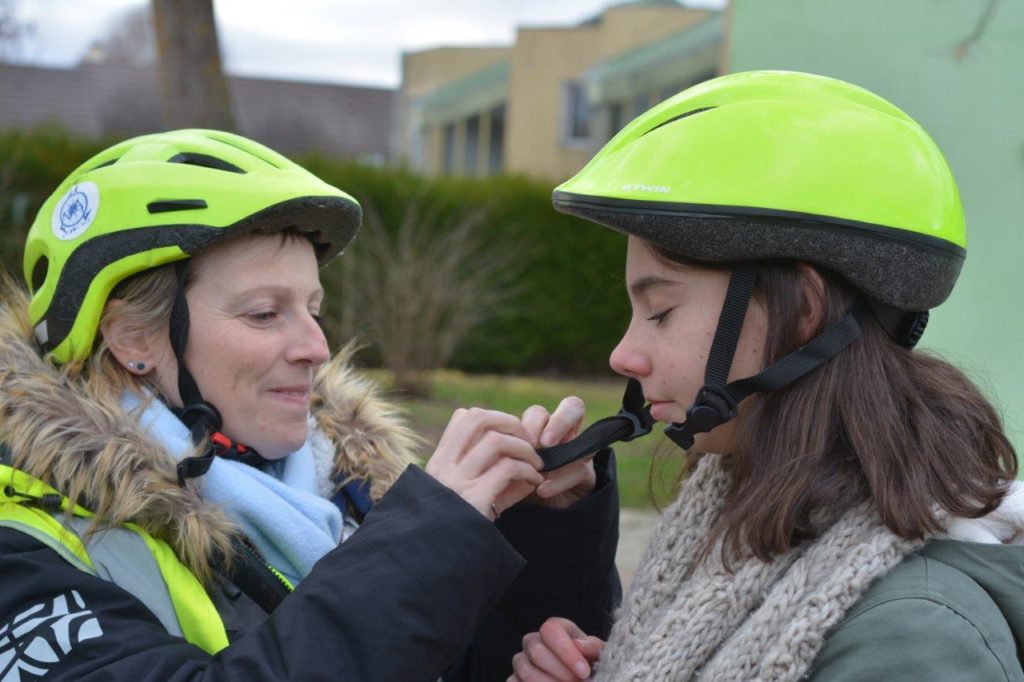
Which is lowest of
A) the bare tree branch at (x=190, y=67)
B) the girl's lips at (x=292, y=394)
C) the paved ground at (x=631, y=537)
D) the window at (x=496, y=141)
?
the window at (x=496, y=141)

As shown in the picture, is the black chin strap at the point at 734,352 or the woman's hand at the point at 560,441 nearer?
the black chin strap at the point at 734,352

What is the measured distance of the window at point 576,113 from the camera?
93.4 ft

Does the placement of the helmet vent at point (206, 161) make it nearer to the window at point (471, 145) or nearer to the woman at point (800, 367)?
the woman at point (800, 367)

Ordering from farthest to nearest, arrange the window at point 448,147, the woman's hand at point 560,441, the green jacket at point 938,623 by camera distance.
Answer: the window at point 448,147 → the woman's hand at point 560,441 → the green jacket at point 938,623

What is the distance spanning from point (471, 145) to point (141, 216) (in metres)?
31.8

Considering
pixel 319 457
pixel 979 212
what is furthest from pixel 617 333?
pixel 319 457

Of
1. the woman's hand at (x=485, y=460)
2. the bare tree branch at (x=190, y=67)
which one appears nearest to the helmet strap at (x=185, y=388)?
the woman's hand at (x=485, y=460)

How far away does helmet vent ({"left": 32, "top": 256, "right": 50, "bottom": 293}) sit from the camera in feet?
9.02

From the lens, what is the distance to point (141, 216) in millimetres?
2551

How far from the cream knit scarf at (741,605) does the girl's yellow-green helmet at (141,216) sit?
1.18 metres

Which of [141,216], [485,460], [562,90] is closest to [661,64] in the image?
[562,90]

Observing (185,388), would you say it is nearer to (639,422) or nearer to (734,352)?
(639,422)

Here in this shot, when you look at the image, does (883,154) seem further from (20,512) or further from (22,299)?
(22,299)

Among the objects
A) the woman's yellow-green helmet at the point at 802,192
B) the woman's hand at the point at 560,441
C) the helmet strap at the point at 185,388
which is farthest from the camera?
the helmet strap at the point at 185,388
